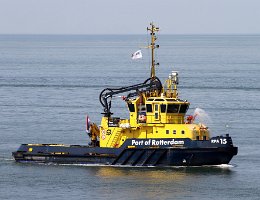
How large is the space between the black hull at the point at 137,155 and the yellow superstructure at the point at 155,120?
733mm

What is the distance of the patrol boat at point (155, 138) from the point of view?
2260 inches

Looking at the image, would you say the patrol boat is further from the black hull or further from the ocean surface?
the ocean surface

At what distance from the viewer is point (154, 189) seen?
5262 centimetres

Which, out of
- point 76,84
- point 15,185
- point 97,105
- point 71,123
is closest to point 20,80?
point 76,84

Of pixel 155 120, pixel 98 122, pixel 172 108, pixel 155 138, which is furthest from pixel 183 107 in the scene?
pixel 98 122

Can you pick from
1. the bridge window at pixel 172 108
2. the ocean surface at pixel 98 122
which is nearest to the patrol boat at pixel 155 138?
the bridge window at pixel 172 108

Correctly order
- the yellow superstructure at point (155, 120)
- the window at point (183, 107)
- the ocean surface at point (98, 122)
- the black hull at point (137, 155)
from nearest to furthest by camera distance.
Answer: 1. the ocean surface at point (98, 122)
2. the black hull at point (137, 155)
3. the yellow superstructure at point (155, 120)
4. the window at point (183, 107)

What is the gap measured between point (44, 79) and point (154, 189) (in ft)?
253

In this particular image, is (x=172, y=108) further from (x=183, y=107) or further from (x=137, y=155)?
(x=137, y=155)

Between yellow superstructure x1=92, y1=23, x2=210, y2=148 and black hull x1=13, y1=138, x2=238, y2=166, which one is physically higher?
yellow superstructure x1=92, y1=23, x2=210, y2=148

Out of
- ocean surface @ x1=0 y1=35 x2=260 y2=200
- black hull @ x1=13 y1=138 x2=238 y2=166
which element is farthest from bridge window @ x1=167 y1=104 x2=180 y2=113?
ocean surface @ x1=0 y1=35 x2=260 y2=200

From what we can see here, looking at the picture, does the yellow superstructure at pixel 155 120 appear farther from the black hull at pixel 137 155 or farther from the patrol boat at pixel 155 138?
the black hull at pixel 137 155

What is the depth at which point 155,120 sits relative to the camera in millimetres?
58062

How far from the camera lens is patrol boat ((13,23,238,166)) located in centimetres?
5741
